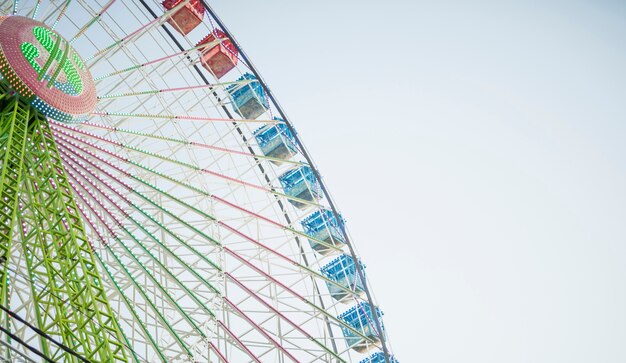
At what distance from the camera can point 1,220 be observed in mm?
10398

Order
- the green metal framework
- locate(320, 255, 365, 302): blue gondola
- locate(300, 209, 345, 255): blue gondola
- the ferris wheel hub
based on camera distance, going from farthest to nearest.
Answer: locate(300, 209, 345, 255): blue gondola, locate(320, 255, 365, 302): blue gondola, the ferris wheel hub, the green metal framework

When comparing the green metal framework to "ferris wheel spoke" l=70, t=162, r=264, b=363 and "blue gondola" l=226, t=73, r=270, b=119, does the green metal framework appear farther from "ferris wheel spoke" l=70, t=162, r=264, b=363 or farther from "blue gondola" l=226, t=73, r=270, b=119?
"blue gondola" l=226, t=73, r=270, b=119

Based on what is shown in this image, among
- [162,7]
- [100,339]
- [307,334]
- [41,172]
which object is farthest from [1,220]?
[162,7]

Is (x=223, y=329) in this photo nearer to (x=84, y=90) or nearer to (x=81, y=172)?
(x=81, y=172)

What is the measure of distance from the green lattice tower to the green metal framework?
0.02 metres

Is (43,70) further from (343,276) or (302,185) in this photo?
(343,276)

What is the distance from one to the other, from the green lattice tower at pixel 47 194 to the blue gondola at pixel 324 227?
7945mm

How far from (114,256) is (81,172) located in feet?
7.07

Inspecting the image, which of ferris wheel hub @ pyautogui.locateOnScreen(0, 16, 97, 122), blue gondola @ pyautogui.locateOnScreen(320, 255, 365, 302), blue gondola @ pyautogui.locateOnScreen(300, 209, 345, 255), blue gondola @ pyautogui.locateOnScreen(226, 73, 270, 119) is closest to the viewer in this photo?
ferris wheel hub @ pyautogui.locateOnScreen(0, 16, 97, 122)

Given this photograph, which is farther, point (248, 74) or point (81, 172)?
point (248, 74)

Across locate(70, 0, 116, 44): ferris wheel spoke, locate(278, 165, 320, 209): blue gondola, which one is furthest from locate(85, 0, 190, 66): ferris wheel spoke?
locate(278, 165, 320, 209): blue gondola

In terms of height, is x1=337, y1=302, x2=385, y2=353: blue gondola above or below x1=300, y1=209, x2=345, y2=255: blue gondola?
below

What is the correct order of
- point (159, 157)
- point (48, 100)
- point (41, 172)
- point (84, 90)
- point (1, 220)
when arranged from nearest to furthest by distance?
1. point (1, 220)
2. point (41, 172)
3. point (48, 100)
4. point (84, 90)
5. point (159, 157)

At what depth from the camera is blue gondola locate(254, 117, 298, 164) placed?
19.6 meters
